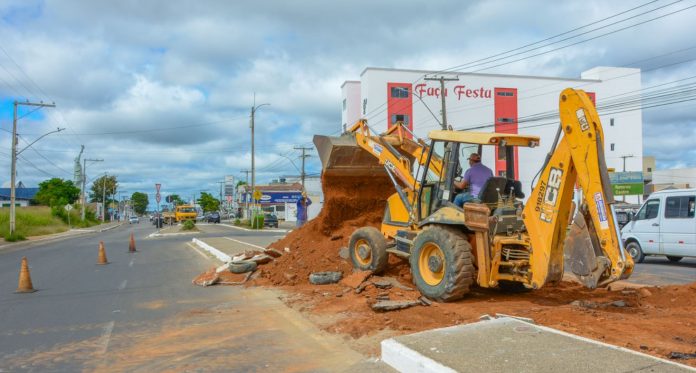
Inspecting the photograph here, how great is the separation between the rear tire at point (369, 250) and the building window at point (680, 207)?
9.76 metres

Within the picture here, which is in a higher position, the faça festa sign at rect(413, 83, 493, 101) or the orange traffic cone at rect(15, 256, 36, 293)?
the faça festa sign at rect(413, 83, 493, 101)

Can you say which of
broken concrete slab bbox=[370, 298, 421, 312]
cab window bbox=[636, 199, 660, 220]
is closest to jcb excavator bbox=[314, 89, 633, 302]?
broken concrete slab bbox=[370, 298, 421, 312]

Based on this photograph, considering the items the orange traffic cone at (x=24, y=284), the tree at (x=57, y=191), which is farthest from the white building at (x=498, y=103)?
the tree at (x=57, y=191)

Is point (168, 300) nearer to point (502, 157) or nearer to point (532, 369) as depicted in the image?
point (502, 157)

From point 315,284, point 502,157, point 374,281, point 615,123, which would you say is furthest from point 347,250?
point 615,123

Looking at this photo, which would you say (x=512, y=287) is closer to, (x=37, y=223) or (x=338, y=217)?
(x=338, y=217)

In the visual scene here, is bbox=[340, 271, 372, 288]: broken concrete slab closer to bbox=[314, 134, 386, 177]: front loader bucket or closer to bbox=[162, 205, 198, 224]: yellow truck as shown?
bbox=[314, 134, 386, 177]: front loader bucket

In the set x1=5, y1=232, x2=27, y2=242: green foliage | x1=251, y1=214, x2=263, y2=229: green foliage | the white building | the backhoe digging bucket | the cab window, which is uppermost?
the white building

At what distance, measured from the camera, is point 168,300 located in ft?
32.6

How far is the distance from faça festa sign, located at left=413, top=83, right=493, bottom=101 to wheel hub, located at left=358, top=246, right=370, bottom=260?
46.2 m

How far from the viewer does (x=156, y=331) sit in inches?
290

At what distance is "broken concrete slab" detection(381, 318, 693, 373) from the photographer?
4.50 m

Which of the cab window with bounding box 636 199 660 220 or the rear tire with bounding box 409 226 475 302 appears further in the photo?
the cab window with bounding box 636 199 660 220

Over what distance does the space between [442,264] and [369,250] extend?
2528 mm
